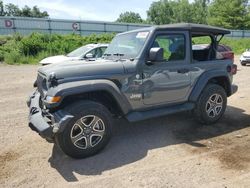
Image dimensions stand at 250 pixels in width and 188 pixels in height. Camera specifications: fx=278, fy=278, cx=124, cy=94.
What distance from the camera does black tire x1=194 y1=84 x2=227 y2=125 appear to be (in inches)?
215

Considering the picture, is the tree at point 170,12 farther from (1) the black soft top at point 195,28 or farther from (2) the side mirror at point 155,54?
(2) the side mirror at point 155,54

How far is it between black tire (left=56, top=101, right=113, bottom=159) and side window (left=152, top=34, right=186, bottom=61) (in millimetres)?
1580

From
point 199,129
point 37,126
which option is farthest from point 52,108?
point 199,129

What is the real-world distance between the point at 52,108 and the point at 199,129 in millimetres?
2881

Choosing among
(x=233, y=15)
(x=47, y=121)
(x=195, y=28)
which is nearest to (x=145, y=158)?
(x=47, y=121)

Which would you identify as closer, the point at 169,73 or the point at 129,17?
the point at 169,73

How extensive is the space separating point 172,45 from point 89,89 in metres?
1.93

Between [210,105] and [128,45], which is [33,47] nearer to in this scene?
[128,45]

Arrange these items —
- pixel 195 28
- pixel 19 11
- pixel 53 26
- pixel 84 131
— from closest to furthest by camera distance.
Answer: pixel 84 131 < pixel 195 28 < pixel 53 26 < pixel 19 11

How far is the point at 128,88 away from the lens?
4.51 m

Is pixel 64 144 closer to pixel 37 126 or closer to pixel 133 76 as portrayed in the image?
pixel 37 126

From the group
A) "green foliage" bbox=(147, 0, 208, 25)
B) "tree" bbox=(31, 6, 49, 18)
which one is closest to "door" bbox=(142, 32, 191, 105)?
"green foliage" bbox=(147, 0, 208, 25)

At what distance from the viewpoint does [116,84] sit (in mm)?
4430

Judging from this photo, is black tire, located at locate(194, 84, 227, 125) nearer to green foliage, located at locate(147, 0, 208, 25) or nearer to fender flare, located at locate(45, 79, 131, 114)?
fender flare, located at locate(45, 79, 131, 114)
